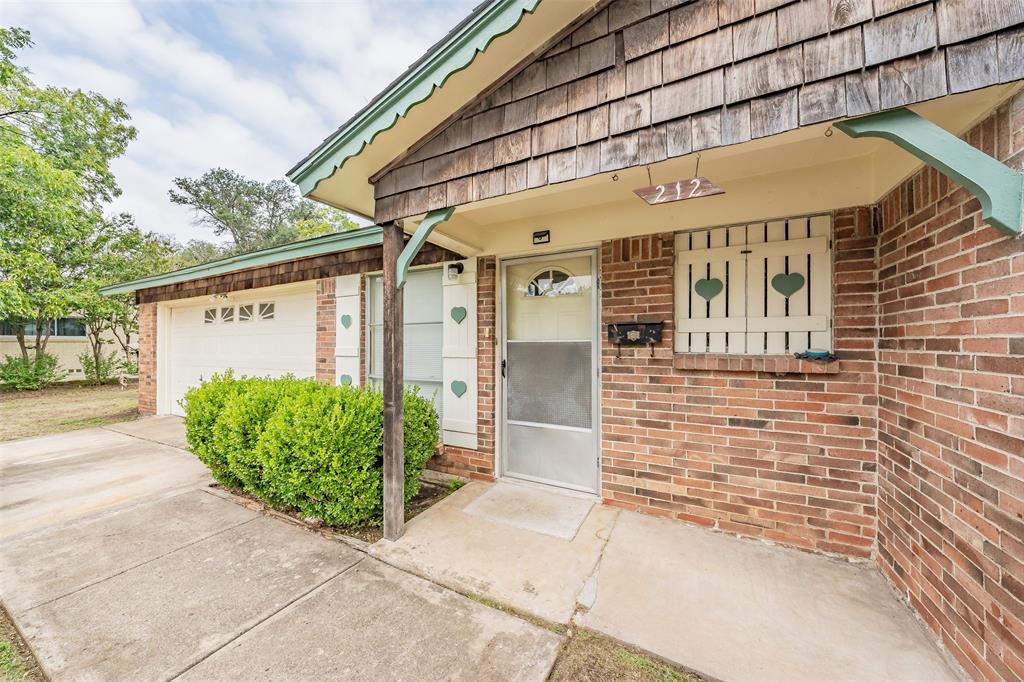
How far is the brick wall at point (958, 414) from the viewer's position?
142cm

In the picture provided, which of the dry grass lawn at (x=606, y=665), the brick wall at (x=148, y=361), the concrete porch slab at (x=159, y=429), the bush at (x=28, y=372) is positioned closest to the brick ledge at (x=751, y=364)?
the dry grass lawn at (x=606, y=665)

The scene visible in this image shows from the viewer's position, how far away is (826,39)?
1553mm

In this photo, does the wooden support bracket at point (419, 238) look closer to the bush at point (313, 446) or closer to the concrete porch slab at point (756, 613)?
the bush at point (313, 446)

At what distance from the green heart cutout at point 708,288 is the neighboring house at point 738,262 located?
14 mm

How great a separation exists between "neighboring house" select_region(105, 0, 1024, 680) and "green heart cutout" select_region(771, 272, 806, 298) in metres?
0.02

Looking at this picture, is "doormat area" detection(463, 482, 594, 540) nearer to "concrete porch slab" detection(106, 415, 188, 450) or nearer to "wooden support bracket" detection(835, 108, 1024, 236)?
"wooden support bracket" detection(835, 108, 1024, 236)

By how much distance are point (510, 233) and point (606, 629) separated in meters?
3.09

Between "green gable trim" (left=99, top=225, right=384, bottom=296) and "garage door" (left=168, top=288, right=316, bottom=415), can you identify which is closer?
"green gable trim" (left=99, top=225, right=384, bottom=296)

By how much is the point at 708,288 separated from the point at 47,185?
13.5 m

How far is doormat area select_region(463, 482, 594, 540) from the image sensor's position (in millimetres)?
2916

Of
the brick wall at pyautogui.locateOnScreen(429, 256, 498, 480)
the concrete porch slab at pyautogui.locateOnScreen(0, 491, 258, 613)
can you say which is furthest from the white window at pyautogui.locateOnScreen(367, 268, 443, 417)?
the concrete porch slab at pyautogui.locateOnScreen(0, 491, 258, 613)

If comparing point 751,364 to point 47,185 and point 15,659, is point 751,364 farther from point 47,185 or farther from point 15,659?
point 47,185

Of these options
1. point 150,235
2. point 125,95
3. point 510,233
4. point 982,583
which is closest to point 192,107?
point 125,95

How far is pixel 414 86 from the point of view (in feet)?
7.36
